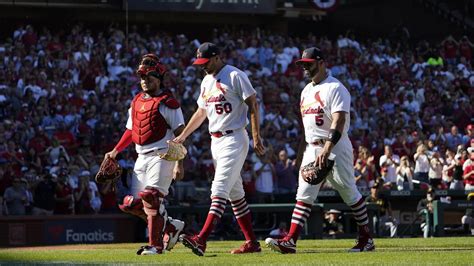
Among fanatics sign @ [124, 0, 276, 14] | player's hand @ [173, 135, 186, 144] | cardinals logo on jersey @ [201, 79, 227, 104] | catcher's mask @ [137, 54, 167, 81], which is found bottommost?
player's hand @ [173, 135, 186, 144]

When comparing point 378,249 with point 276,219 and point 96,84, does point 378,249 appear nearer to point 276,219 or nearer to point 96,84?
point 276,219

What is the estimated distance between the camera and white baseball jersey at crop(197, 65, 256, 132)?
12.2m

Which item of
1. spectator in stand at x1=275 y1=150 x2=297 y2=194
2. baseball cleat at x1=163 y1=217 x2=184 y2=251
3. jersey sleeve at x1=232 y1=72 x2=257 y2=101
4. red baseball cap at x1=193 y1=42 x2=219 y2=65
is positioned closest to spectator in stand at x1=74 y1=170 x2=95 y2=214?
spectator in stand at x1=275 y1=150 x2=297 y2=194

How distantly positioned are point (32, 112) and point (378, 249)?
40.9 feet

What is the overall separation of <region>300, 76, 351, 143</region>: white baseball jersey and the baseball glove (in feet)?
1.29

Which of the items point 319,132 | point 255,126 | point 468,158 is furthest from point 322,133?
point 468,158

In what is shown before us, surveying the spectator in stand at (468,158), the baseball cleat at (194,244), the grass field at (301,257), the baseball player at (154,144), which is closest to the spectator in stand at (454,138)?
the spectator in stand at (468,158)

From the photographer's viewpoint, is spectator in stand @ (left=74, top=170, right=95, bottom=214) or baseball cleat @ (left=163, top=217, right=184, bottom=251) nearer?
baseball cleat @ (left=163, top=217, right=184, bottom=251)

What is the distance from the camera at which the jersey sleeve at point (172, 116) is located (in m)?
12.3

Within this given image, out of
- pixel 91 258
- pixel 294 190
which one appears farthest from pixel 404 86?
pixel 91 258

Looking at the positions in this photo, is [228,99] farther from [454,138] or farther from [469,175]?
[454,138]

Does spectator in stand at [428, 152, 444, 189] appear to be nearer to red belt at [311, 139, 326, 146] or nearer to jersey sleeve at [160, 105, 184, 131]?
red belt at [311, 139, 326, 146]

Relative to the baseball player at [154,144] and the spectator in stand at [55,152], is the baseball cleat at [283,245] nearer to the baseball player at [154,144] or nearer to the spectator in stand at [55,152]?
the baseball player at [154,144]

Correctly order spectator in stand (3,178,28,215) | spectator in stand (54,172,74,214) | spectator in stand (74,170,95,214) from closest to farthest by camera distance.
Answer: spectator in stand (3,178,28,215) < spectator in stand (54,172,74,214) < spectator in stand (74,170,95,214)
